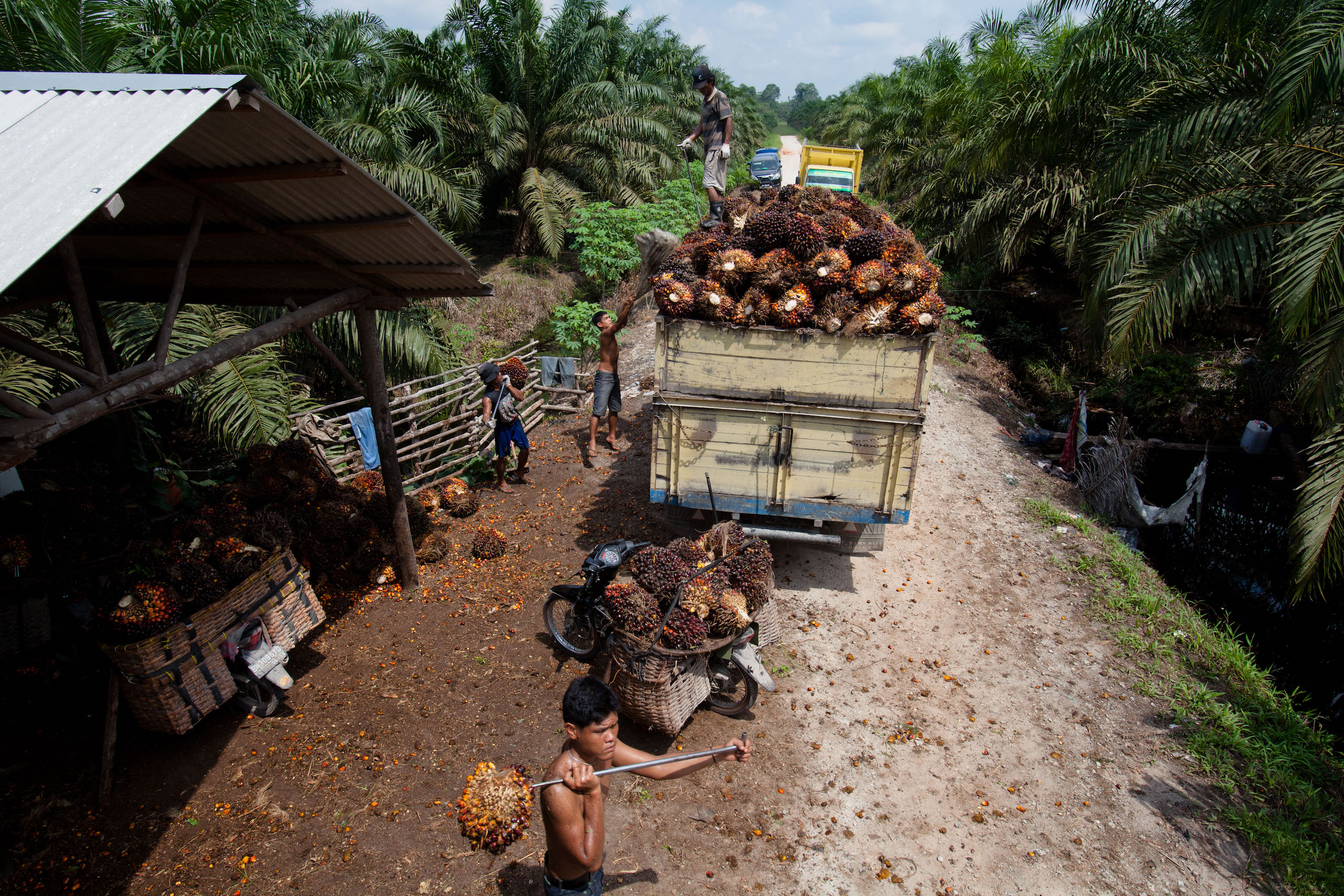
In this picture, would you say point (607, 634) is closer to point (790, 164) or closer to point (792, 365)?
point (792, 365)

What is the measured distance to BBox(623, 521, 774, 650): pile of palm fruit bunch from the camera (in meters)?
4.63

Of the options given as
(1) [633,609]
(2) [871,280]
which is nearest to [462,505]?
(1) [633,609]

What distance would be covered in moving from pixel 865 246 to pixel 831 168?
22.5 ft

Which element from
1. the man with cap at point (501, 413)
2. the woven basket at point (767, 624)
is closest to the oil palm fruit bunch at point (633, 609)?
the woven basket at point (767, 624)

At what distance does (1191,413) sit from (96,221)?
13.3 metres

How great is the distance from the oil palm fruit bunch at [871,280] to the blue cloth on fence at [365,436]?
18.4 feet

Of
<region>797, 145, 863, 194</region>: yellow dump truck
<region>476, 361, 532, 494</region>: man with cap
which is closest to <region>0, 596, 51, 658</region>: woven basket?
<region>476, 361, 532, 494</region>: man with cap

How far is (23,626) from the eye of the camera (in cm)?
512

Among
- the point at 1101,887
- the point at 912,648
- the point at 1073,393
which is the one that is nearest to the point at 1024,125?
the point at 1073,393

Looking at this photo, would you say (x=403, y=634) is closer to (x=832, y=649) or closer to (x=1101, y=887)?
(x=832, y=649)

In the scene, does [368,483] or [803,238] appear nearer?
[803,238]

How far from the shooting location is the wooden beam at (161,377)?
319 cm

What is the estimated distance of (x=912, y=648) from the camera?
614 centimetres

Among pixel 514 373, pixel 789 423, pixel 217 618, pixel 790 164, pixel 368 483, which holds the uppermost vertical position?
pixel 790 164
